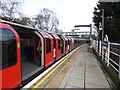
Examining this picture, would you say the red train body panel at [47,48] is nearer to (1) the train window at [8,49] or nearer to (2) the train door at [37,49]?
(2) the train door at [37,49]

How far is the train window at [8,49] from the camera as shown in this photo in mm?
3170

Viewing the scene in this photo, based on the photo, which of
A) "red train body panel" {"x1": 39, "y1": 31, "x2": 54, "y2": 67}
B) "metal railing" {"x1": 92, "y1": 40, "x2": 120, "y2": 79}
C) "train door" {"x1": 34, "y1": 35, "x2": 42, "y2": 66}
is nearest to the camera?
"metal railing" {"x1": 92, "y1": 40, "x2": 120, "y2": 79}

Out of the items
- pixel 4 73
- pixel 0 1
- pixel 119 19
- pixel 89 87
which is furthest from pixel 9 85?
pixel 0 1

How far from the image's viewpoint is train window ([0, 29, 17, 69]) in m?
3.17

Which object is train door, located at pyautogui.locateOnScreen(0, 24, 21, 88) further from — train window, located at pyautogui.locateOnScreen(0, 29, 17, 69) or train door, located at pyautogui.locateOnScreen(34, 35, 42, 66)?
train door, located at pyautogui.locateOnScreen(34, 35, 42, 66)

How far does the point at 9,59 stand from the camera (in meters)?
3.33

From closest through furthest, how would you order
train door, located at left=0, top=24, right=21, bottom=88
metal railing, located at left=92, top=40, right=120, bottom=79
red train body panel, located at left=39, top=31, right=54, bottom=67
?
train door, located at left=0, top=24, right=21, bottom=88 < metal railing, located at left=92, top=40, right=120, bottom=79 < red train body panel, located at left=39, top=31, right=54, bottom=67

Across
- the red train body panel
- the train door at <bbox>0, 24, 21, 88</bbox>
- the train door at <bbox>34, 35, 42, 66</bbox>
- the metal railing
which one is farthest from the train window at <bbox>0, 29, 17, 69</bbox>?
the train door at <bbox>34, 35, 42, 66</bbox>

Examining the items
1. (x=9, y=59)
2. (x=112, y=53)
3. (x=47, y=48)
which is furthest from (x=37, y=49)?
(x=112, y=53)

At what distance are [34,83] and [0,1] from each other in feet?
57.1

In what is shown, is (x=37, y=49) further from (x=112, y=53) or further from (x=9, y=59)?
(x=112, y=53)

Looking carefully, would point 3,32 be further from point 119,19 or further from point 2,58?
point 119,19

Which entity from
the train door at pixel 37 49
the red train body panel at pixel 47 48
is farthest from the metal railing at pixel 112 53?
the train door at pixel 37 49

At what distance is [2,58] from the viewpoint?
3094 mm
